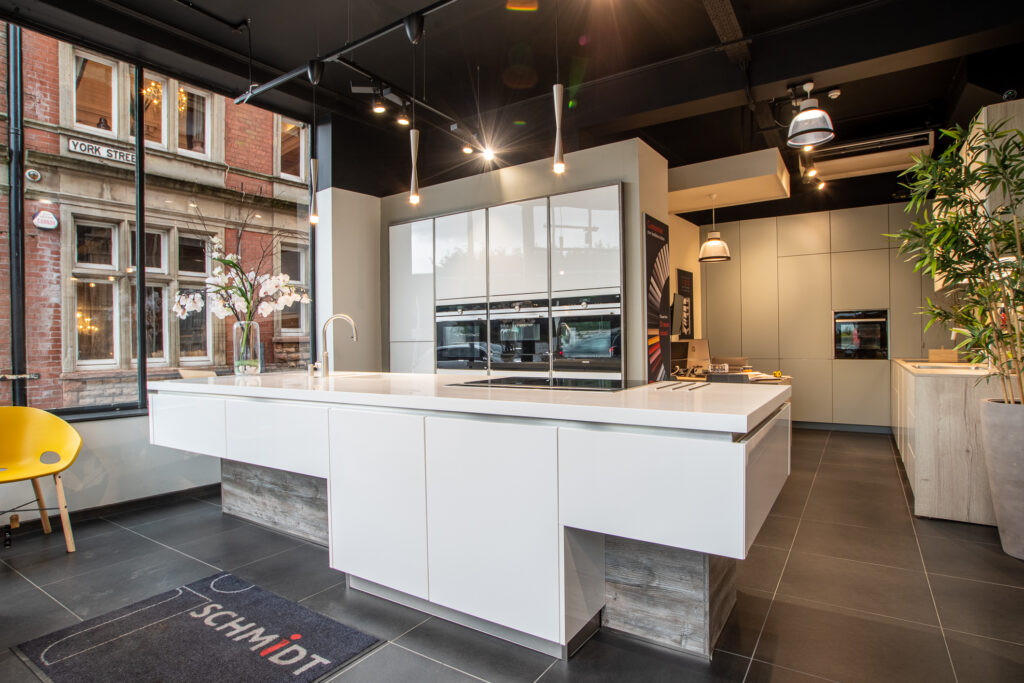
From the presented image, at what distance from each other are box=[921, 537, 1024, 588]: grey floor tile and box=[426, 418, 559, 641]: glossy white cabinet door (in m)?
2.18

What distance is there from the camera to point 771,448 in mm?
1866

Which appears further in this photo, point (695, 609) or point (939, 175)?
point (939, 175)

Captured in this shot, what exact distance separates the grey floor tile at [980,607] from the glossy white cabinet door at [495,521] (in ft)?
5.55

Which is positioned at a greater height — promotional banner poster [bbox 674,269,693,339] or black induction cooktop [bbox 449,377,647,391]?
promotional banner poster [bbox 674,269,693,339]

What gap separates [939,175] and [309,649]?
3734 mm

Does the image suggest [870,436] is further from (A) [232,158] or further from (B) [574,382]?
(A) [232,158]

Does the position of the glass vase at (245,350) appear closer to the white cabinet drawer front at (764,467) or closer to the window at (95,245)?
the window at (95,245)

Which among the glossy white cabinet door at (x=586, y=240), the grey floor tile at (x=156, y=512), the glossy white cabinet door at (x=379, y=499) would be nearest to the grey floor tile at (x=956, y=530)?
the glossy white cabinet door at (x=586, y=240)

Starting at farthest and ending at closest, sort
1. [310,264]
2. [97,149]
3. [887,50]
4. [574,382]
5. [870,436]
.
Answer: [870,436]
[310,264]
[97,149]
[887,50]
[574,382]

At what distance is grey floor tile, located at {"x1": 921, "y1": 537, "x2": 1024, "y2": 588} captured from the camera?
258cm

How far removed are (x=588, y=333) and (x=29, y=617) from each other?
132 inches

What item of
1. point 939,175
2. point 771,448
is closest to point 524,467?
point 771,448

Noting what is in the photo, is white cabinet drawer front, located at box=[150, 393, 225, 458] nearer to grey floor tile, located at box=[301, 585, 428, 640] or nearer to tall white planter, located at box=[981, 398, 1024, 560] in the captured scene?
grey floor tile, located at box=[301, 585, 428, 640]

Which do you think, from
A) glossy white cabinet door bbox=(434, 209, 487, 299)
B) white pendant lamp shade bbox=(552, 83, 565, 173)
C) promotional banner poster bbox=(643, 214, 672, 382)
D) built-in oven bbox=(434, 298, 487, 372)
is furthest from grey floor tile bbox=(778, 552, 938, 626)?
glossy white cabinet door bbox=(434, 209, 487, 299)
